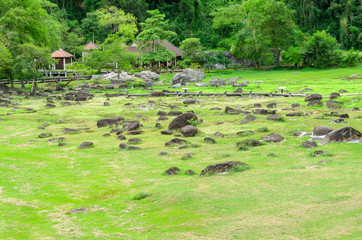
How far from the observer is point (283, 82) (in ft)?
169

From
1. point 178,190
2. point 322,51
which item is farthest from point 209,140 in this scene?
point 322,51

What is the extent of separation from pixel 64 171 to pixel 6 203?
164 inches

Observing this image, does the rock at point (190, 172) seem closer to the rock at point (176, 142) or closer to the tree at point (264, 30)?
the rock at point (176, 142)

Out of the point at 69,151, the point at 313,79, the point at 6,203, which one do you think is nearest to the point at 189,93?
the point at 313,79

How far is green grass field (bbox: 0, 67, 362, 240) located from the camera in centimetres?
813

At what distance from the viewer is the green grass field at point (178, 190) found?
8133 millimetres

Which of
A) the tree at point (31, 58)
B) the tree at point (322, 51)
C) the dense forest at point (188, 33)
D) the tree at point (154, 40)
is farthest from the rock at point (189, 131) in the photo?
the tree at point (322, 51)

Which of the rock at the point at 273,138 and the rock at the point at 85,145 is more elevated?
the rock at the point at 273,138

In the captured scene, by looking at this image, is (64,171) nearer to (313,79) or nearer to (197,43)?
(313,79)

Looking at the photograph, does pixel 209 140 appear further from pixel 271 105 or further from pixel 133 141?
pixel 271 105

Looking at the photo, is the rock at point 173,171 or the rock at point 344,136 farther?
the rock at point 344,136

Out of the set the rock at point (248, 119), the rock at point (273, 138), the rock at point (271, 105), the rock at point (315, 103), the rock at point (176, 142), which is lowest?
the rock at point (176, 142)

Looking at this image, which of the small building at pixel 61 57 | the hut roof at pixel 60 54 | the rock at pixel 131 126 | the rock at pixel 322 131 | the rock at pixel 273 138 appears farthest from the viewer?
the small building at pixel 61 57

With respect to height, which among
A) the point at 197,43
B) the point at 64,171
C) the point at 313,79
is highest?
the point at 197,43
